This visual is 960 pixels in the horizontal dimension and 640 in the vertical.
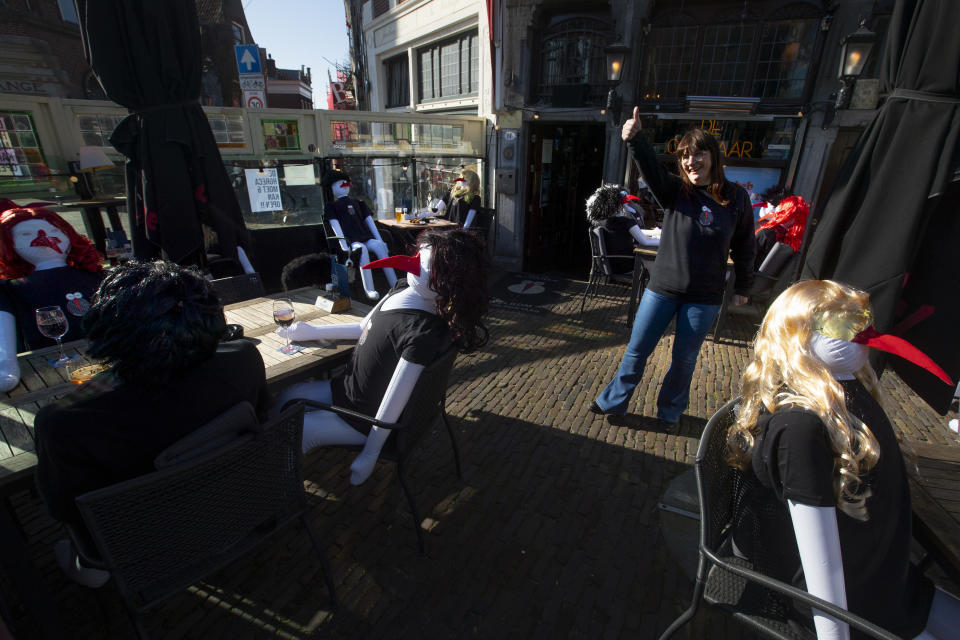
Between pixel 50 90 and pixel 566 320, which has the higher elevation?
pixel 50 90

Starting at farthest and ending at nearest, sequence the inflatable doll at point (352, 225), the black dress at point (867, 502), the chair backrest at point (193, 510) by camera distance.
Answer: the inflatable doll at point (352, 225) → the chair backrest at point (193, 510) → the black dress at point (867, 502)

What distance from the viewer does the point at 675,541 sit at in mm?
2521

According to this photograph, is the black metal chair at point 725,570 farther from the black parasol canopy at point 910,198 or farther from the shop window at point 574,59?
the shop window at point 574,59

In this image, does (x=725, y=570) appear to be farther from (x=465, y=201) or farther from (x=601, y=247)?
(x=465, y=201)

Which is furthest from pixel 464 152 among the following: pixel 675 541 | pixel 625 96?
pixel 675 541

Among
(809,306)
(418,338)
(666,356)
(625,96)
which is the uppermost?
(625,96)

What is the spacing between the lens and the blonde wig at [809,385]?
50.4 inches

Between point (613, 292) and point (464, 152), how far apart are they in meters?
3.95


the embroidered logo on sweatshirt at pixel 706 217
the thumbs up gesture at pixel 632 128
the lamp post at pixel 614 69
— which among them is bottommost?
the embroidered logo on sweatshirt at pixel 706 217

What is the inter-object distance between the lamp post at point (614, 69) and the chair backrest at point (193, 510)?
6.65 metres

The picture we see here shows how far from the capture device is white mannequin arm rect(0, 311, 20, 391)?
2066 mm

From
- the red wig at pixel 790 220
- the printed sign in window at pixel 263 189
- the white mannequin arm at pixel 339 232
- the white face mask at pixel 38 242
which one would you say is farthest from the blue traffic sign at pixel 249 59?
the red wig at pixel 790 220

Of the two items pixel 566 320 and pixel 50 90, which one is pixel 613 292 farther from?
pixel 50 90

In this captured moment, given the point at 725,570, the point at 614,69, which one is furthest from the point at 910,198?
the point at 614,69
